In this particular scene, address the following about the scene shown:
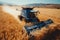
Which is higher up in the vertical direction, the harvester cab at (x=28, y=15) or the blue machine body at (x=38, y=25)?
the harvester cab at (x=28, y=15)

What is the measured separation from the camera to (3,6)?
180 centimetres

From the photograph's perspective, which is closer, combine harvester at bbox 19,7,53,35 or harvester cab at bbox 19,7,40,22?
combine harvester at bbox 19,7,53,35

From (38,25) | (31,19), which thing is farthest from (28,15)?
(38,25)

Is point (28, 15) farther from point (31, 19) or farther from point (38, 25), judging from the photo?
point (38, 25)

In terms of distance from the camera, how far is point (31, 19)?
5.49ft

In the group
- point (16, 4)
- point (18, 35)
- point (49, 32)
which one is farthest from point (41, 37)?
point (16, 4)

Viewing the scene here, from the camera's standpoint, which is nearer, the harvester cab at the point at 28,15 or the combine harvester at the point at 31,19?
the combine harvester at the point at 31,19

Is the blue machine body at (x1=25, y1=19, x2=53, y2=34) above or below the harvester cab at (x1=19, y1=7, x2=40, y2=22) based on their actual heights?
below

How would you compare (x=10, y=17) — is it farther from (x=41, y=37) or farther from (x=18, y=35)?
(x=41, y=37)

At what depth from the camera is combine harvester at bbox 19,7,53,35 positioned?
5.13 feet

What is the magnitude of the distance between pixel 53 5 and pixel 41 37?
0.44 m

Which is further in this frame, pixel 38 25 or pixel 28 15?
pixel 28 15

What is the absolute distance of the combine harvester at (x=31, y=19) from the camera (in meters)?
1.56

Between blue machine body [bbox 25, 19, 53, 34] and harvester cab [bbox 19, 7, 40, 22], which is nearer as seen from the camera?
blue machine body [bbox 25, 19, 53, 34]
